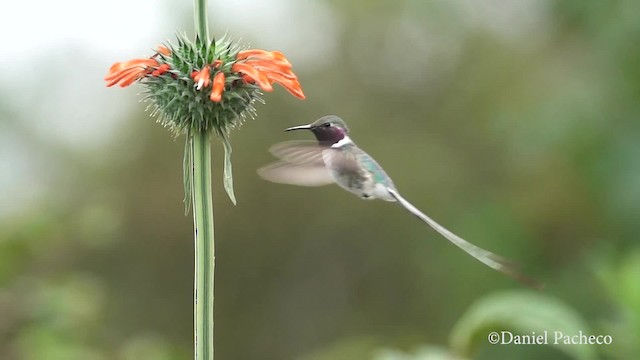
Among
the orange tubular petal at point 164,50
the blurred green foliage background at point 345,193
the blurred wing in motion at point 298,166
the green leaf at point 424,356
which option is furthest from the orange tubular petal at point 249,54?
the blurred green foliage background at point 345,193

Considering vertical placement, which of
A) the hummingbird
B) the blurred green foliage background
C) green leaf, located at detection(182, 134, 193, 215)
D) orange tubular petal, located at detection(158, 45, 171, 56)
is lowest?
the blurred green foliage background

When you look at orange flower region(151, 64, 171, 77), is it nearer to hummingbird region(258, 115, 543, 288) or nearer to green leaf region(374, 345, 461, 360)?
hummingbird region(258, 115, 543, 288)

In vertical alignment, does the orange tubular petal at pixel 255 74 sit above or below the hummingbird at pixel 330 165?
above

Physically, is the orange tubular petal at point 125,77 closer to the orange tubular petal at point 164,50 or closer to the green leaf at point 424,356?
the orange tubular petal at point 164,50

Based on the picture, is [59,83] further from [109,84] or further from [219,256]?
[109,84]

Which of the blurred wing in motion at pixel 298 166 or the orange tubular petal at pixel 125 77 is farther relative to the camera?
the blurred wing in motion at pixel 298 166

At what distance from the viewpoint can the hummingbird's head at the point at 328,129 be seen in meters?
1.41

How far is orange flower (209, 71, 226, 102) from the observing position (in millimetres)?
1002

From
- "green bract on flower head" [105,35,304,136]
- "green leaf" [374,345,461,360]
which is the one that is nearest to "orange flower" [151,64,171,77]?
"green bract on flower head" [105,35,304,136]

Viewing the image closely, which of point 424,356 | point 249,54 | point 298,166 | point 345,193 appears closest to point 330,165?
point 298,166

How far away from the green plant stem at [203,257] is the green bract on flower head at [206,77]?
4.6 inches

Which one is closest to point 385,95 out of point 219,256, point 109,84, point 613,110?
point 219,256

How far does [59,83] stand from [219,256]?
1.86 meters

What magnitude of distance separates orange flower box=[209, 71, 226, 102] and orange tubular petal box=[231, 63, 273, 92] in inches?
1.1
